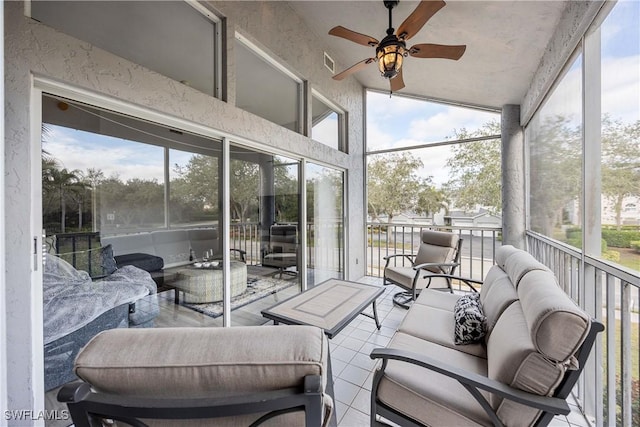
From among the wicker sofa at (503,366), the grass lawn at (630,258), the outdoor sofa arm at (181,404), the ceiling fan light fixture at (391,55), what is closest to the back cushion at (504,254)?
the wicker sofa at (503,366)

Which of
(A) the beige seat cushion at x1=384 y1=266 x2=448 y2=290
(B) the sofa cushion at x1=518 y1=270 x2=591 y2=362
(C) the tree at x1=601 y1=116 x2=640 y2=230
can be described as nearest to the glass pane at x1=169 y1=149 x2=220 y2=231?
(A) the beige seat cushion at x1=384 y1=266 x2=448 y2=290

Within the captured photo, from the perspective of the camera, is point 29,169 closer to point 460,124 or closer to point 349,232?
point 349,232

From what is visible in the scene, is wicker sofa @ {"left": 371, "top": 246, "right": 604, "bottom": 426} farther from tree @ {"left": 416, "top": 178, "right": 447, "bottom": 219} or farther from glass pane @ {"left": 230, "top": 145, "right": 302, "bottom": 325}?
tree @ {"left": 416, "top": 178, "right": 447, "bottom": 219}

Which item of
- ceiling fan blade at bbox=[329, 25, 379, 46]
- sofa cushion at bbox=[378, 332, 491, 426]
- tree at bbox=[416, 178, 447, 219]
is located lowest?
sofa cushion at bbox=[378, 332, 491, 426]

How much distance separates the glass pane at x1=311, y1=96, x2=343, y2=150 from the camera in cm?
391

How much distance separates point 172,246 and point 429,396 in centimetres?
271

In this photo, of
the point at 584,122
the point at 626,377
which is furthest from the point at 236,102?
the point at 626,377

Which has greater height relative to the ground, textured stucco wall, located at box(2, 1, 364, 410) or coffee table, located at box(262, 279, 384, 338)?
textured stucco wall, located at box(2, 1, 364, 410)

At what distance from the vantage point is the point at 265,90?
A: 3072 millimetres

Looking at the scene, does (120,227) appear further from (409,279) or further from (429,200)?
(429,200)

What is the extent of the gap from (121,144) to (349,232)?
11.0 ft

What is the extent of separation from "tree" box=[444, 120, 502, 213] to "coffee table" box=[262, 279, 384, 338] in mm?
2554

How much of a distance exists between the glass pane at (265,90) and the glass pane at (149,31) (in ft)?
1.11

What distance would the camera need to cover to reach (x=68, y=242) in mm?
1801
